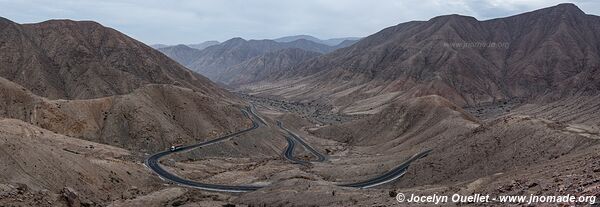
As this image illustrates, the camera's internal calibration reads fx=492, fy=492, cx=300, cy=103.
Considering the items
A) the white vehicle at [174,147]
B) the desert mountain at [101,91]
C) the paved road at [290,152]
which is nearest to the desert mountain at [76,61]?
the desert mountain at [101,91]

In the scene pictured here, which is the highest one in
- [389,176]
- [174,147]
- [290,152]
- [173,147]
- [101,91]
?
[101,91]

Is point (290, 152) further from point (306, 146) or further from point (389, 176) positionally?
point (389, 176)

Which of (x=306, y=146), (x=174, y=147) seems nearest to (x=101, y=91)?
(x=174, y=147)

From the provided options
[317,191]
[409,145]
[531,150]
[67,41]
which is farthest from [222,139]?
[67,41]

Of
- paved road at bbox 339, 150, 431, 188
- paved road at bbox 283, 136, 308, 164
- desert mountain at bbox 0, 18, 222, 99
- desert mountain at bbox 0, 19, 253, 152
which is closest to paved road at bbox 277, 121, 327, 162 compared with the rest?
paved road at bbox 283, 136, 308, 164

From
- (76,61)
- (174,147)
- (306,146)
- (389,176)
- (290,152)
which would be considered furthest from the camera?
(76,61)

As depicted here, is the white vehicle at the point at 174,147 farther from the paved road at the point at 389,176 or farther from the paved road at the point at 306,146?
the paved road at the point at 389,176

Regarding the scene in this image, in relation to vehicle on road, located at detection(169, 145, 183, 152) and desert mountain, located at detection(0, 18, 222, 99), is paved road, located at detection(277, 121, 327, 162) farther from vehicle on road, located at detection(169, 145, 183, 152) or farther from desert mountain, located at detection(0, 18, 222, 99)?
desert mountain, located at detection(0, 18, 222, 99)

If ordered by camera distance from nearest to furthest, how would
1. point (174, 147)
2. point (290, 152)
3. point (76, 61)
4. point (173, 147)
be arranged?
point (173, 147) < point (174, 147) < point (290, 152) < point (76, 61)

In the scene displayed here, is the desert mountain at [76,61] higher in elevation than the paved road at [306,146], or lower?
higher
